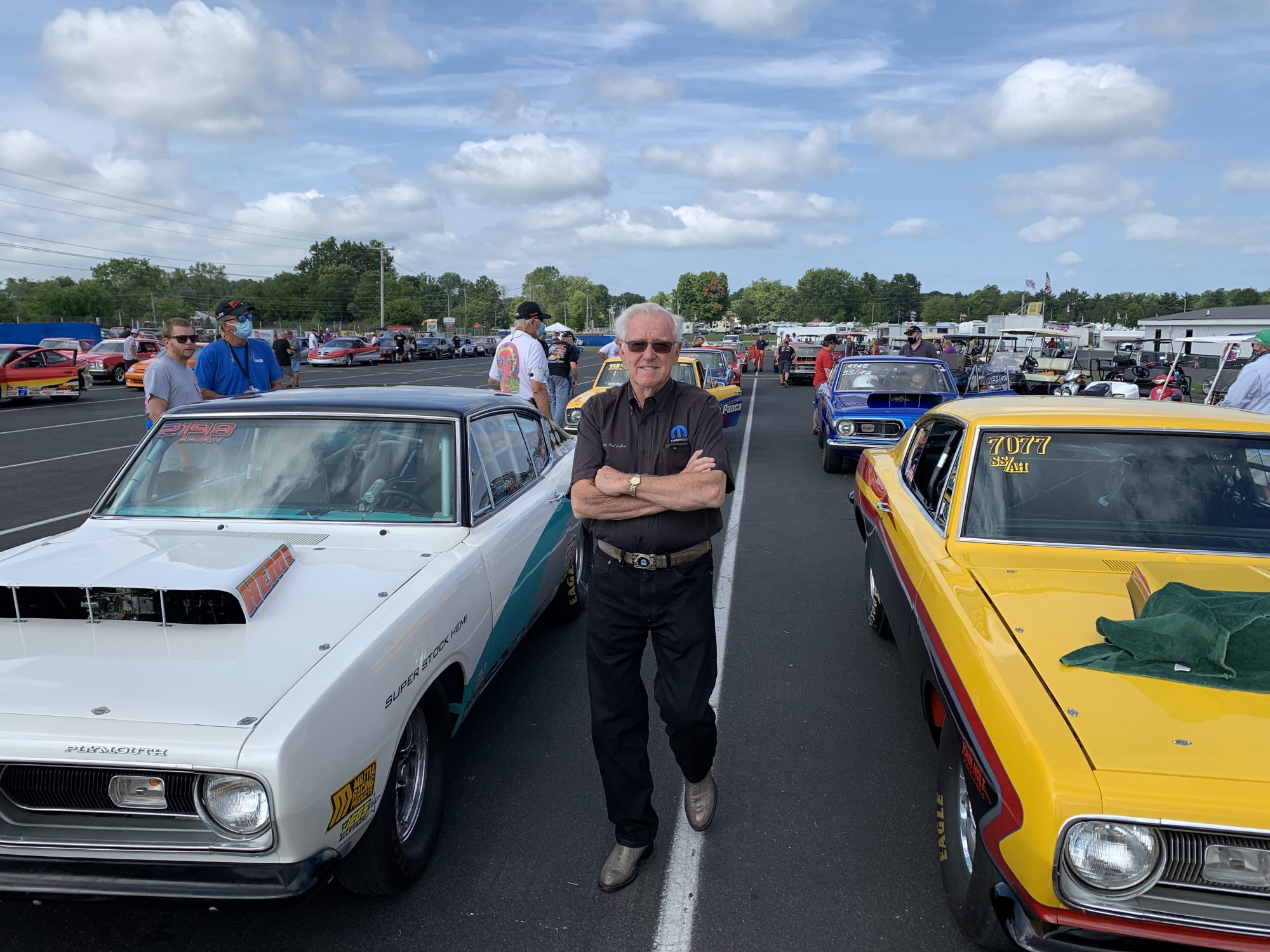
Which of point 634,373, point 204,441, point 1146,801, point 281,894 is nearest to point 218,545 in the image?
point 204,441

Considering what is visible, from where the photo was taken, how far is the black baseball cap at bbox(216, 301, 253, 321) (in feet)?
21.2

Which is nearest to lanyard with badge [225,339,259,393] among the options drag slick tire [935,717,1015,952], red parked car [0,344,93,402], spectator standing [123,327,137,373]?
drag slick tire [935,717,1015,952]

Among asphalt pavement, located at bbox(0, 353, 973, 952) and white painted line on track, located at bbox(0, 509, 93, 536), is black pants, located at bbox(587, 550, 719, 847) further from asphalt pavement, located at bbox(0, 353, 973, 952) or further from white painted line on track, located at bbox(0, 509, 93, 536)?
white painted line on track, located at bbox(0, 509, 93, 536)

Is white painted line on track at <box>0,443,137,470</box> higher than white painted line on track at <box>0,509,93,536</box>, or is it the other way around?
white painted line on track at <box>0,509,93,536</box>

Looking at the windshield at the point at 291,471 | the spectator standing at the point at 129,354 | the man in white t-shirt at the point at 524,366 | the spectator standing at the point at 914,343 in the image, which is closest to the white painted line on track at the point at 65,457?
the man in white t-shirt at the point at 524,366

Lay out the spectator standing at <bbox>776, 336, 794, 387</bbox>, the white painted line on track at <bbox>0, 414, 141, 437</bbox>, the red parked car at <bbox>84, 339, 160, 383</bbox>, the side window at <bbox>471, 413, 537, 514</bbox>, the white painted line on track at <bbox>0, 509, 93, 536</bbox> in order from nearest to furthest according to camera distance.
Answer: the side window at <bbox>471, 413, 537, 514</bbox>
the white painted line on track at <bbox>0, 509, 93, 536</bbox>
the white painted line on track at <bbox>0, 414, 141, 437</bbox>
the red parked car at <bbox>84, 339, 160, 383</bbox>
the spectator standing at <bbox>776, 336, 794, 387</bbox>

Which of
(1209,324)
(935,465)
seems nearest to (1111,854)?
(935,465)

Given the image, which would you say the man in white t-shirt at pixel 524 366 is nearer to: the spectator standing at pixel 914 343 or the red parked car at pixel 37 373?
the spectator standing at pixel 914 343

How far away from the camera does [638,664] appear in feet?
9.39

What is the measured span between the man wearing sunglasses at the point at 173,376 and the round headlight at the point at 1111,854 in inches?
246

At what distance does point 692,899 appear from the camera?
2748mm

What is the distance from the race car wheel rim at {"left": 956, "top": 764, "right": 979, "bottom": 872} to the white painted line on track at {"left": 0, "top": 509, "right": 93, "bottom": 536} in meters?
7.47

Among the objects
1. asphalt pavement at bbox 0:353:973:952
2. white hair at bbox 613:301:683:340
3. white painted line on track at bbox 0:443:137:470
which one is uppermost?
white hair at bbox 613:301:683:340

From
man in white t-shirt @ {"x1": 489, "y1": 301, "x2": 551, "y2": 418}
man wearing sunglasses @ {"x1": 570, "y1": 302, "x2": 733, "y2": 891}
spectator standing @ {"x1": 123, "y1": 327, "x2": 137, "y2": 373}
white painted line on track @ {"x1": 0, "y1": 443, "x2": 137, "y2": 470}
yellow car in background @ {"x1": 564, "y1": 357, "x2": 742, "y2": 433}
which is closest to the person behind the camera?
→ man wearing sunglasses @ {"x1": 570, "y1": 302, "x2": 733, "y2": 891}
